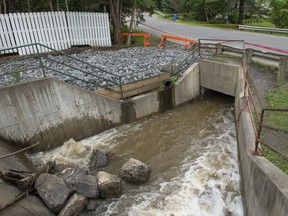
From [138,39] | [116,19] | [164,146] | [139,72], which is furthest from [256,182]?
[138,39]

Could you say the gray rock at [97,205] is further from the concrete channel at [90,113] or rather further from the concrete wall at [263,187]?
the concrete wall at [263,187]

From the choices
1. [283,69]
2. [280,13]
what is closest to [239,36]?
[283,69]

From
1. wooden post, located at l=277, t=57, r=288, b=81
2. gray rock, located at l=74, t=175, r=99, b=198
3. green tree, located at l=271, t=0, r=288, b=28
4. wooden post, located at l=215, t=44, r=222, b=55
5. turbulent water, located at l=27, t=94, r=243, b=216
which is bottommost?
turbulent water, located at l=27, t=94, r=243, b=216

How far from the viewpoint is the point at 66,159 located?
24.9ft

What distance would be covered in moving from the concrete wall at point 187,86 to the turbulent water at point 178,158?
2.01 feet

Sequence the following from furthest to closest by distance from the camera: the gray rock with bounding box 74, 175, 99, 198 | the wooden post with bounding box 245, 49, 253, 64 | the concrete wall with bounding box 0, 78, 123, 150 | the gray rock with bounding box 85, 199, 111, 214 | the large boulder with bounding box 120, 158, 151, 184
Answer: the wooden post with bounding box 245, 49, 253, 64, the concrete wall with bounding box 0, 78, 123, 150, the large boulder with bounding box 120, 158, 151, 184, the gray rock with bounding box 74, 175, 99, 198, the gray rock with bounding box 85, 199, 111, 214

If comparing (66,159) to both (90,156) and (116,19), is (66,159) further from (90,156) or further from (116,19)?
(116,19)

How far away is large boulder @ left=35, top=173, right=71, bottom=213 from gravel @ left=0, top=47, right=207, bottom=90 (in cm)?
379

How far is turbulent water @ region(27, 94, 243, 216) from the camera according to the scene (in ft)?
19.1

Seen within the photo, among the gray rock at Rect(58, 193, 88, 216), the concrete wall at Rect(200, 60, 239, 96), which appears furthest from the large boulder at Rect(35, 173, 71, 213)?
the concrete wall at Rect(200, 60, 239, 96)

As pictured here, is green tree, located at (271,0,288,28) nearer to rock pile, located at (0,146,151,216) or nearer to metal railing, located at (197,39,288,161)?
metal railing, located at (197,39,288,161)

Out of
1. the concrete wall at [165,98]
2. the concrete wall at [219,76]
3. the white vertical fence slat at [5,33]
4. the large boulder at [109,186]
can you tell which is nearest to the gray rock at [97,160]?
the large boulder at [109,186]

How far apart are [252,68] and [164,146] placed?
620 cm

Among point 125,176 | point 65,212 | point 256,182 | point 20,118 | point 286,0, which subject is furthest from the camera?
point 286,0
